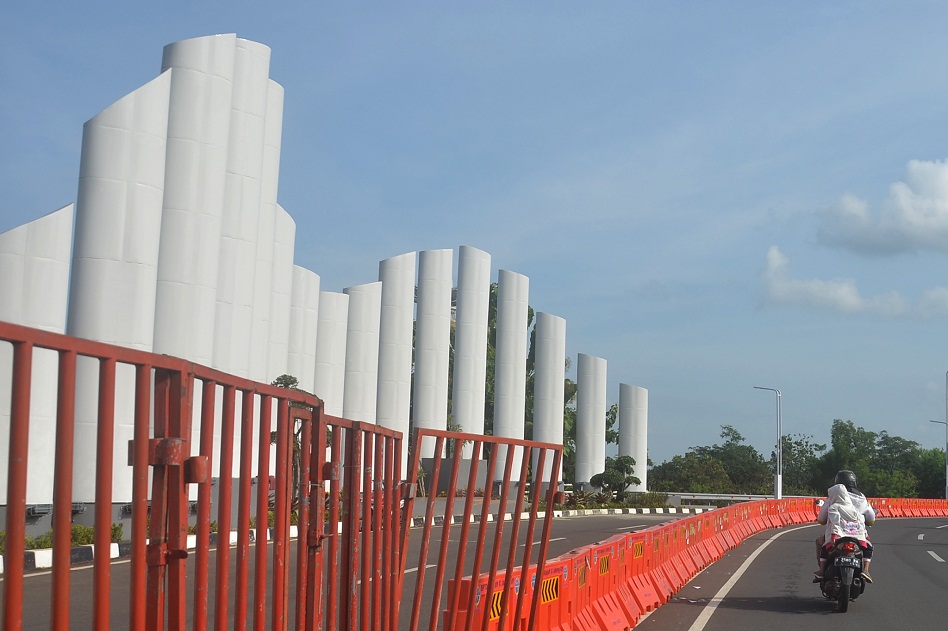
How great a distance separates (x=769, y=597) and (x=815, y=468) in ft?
339

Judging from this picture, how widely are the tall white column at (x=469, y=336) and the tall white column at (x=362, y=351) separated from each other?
599 centimetres

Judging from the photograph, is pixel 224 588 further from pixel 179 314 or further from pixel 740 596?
pixel 179 314

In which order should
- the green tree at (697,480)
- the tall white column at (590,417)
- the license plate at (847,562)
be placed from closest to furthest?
1. the license plate at (847,562)
2. the tall white column at (590,417)
3. the green tree at (697,480)

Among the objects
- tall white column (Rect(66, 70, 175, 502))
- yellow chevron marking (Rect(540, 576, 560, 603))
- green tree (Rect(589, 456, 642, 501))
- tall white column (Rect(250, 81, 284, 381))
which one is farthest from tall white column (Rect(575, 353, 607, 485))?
yellow chevron marking (Rect(540, 576, 560, 603))

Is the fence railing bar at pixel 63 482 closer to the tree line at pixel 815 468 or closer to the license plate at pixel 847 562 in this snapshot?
the license plate at pixel 847 562

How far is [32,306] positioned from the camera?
2056 centimetres

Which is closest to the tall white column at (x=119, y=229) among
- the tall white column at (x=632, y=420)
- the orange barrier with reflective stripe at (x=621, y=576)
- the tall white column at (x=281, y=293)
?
the tall white column at (x=281, y=293)

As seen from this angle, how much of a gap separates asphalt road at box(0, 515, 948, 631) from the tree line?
56391mm

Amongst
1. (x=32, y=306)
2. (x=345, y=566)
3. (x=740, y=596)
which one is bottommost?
(x=740, y=596)

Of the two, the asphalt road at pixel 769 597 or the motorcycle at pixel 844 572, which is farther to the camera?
the motorcycle at pixel 844 572

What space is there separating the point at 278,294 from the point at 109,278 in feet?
33.6

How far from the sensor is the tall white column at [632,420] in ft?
197

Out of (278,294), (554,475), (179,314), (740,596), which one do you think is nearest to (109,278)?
(179,314)

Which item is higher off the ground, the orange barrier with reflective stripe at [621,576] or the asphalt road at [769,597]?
the orange barrier with reflective stripe at [621,576]
